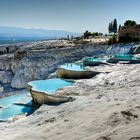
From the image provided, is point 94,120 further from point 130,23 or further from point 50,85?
point 130,23

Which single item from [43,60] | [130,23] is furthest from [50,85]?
[130,23]

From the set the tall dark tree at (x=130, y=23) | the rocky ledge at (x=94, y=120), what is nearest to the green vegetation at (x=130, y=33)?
the tall dark tree at (x=130, y=23)

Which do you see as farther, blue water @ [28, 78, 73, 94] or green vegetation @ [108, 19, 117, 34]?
green vegetation @ [108, 19, 117, 34]

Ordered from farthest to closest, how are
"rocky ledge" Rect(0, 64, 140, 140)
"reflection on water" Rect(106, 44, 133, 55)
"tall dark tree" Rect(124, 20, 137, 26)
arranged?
1. "tall dark tree" Rect(124, 20, 137, 26)
2. "reflection on water" Rect(106, 44, 133, 55)
3. "rocky ledge" Rect(0, 64, 140, 140)

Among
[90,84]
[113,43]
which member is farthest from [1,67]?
[90,84]

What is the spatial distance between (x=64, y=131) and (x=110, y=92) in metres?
7.44

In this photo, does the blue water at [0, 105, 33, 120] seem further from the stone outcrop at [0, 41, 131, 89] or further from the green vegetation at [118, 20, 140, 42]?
the green vegetation at [118, 20, 140, 42]

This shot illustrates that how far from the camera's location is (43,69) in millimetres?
45531

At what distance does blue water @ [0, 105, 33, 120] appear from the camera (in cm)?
2286

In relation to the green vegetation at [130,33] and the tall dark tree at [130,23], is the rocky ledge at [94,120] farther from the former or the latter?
the tall dark tree at [130,23]

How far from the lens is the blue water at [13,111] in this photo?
22.9 meters

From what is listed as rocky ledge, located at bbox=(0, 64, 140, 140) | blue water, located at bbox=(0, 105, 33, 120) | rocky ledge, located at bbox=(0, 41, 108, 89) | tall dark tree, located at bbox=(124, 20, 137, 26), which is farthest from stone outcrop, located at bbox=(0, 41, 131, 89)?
rocky ledge, located at bbox=(0, 64, 140, 140)

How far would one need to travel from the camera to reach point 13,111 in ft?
78.7

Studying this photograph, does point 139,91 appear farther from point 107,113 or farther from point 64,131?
point 64,131
